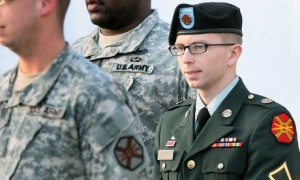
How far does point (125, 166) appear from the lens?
336cm

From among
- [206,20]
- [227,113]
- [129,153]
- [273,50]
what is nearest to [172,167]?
[227,113]

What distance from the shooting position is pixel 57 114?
3383 mm

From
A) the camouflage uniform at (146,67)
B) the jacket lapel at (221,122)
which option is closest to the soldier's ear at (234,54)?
the jacket lapel at (221,122)

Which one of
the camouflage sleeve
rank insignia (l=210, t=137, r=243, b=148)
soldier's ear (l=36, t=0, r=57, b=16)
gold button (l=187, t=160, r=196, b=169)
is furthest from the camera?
gold button (l=187, t=160, r=196, b=169)

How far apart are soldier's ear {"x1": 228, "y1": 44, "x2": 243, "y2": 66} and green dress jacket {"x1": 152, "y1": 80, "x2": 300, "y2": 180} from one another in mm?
109

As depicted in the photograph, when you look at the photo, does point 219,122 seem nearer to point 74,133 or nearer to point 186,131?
point 186,131

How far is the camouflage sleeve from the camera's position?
334cm

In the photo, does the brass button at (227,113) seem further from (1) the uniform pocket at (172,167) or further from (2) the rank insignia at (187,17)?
(2) the rank insignia at (187,17)

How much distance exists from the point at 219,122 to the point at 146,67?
80 cm

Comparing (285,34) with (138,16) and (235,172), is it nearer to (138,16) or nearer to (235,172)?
(138,16)

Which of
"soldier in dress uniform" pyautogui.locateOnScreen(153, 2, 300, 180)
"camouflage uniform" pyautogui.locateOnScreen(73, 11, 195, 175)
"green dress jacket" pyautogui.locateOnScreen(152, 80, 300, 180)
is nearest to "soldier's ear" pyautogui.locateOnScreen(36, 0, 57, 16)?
"soldier in dress uniform" pyautogui.locateOnScreen(153, 2, 300, 180)

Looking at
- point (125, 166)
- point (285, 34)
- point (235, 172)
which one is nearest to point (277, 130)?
point (235, 172)

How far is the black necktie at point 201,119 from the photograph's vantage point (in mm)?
4699

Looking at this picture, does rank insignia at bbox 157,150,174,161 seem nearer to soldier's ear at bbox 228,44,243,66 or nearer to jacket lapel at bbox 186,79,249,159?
jacket lapel at bbox 186,79,249,159
